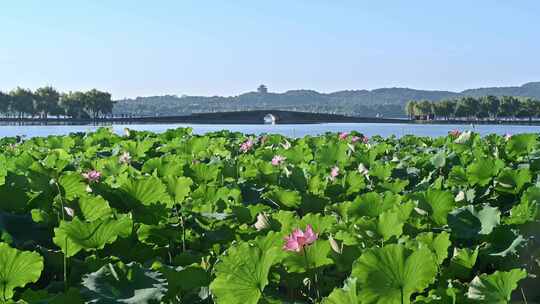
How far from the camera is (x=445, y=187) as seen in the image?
3010 mm

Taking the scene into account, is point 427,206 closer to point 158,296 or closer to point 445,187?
point 445,187

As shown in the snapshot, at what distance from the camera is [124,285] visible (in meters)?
1.52

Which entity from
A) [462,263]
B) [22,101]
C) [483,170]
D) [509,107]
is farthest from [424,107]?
[462,263]

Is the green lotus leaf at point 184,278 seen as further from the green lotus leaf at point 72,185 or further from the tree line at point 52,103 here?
the tree line at point 52,103

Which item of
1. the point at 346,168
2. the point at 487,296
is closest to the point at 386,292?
the point at 487,296

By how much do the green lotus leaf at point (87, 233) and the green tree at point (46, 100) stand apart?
13968 centimetres

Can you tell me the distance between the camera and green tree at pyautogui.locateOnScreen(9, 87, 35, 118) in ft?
435

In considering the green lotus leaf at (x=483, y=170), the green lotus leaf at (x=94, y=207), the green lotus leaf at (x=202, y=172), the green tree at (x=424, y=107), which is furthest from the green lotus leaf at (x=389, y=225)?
the green tree at (x=424, y=107)

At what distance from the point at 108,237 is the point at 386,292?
725 millimetres

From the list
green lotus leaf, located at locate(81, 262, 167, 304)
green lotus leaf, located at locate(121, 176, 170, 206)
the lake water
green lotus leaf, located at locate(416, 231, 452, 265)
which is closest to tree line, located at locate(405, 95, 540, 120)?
the lake water

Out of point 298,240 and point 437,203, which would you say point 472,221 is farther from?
point 298,240

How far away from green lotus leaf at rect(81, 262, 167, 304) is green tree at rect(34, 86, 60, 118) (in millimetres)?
139889

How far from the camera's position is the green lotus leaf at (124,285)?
145 cm

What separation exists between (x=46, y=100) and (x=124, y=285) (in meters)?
142
